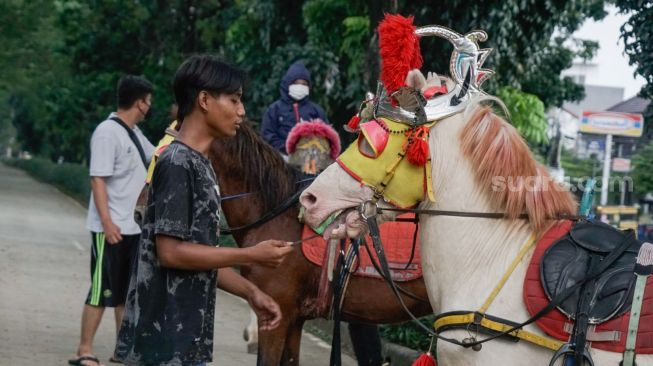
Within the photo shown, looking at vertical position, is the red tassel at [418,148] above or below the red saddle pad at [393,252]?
above

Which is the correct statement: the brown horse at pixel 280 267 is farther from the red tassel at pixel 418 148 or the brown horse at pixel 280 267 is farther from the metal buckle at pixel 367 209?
the red tassel at pixel 418 148

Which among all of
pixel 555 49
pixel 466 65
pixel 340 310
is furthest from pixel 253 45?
pixel 466 65

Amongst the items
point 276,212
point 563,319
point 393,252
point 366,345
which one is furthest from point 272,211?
point 563,319

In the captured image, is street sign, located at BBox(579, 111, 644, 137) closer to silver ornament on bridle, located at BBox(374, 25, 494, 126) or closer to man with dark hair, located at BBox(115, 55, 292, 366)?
silver ornament on bridle, located at BBox(374, 25, 494, 126)

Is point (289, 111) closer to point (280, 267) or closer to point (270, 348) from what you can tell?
point (280, 267)

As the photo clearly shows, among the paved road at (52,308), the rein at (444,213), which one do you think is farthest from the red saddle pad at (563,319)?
the paved road at (52,308)

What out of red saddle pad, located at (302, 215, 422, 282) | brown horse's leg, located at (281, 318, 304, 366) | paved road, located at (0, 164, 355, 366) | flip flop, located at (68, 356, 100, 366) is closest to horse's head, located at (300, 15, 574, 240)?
red saddle pad, located at (302, 215, 422, 282)

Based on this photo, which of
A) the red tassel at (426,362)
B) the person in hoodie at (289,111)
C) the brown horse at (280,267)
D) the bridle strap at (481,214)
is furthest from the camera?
the person in hoodie at (289,111)

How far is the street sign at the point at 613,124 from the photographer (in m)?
16.0

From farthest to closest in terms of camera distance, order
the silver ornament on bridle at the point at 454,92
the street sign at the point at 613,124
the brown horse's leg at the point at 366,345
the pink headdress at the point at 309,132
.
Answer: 1. the street sign at the point at 613,124
2. the pink headdress at the point at 309,132
3. the brown horse's leg at the point at 366,345
4. the silver ornament on bridle at the point at 454,92

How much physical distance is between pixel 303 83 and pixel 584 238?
198 inches

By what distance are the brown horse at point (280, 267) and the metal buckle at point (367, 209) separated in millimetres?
2034

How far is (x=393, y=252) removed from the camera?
20.2 feet

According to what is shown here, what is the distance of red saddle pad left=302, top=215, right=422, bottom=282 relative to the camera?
19.8 feet
